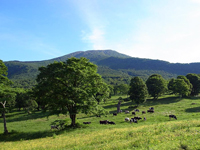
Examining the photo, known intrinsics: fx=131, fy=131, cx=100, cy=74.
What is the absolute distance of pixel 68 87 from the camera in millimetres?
24562

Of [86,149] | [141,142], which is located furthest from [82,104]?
[141,142]

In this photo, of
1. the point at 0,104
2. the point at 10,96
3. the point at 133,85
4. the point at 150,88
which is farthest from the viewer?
the point at 150,88

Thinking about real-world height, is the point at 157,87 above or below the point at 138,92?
above

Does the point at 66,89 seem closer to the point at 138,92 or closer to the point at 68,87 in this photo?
the point at 68,87

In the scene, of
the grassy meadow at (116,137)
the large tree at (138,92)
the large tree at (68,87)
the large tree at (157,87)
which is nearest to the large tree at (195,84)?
the large tree at (157,87)

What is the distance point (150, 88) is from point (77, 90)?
58.0 m

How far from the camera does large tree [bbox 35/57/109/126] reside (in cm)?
2473

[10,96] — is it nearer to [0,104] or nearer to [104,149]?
[0,104]

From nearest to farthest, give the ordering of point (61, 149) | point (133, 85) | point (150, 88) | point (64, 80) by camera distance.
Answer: point (61, 149) → point (64, 80) → point (133, 85) → point (150, 88)

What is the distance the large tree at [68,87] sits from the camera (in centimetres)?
2473

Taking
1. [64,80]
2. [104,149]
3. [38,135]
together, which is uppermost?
[64,80]

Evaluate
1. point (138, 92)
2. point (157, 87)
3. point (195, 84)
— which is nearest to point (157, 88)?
point (157, 87)

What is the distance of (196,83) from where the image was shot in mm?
77000

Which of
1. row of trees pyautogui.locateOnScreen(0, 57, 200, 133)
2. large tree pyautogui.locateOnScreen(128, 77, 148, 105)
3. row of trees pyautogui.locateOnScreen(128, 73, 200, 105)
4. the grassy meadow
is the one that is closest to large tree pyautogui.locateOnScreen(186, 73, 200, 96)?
row of trees pyautogui.locateOnScreen(128, 73, 200, 105)
